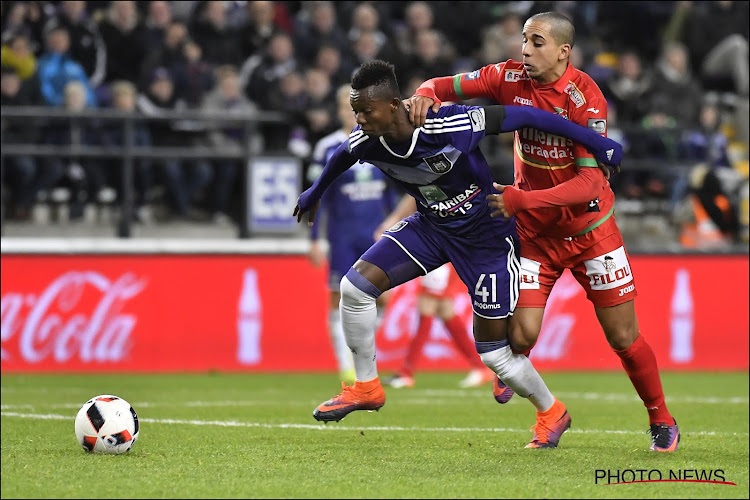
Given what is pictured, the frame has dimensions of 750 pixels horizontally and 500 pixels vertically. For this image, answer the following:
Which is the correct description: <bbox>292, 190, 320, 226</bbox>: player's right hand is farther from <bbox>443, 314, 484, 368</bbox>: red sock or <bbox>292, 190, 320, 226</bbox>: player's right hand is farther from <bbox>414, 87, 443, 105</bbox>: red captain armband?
<bbox>443, 314, 484, 368</bbox>: red sock

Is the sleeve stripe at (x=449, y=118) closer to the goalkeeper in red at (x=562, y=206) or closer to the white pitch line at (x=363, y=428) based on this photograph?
the goalkeeper in red at (x=562, y=206)

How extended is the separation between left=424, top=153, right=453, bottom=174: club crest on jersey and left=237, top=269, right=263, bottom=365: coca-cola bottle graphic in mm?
6484

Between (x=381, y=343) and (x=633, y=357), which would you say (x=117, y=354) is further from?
(x=633, y=357)

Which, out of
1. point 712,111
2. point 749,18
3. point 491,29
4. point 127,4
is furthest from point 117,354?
point 749,18

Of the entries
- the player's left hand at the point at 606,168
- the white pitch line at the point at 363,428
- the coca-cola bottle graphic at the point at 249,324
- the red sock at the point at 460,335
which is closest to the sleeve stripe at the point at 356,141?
the player's left hand at the point at 606,168

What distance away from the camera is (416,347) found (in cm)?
1111

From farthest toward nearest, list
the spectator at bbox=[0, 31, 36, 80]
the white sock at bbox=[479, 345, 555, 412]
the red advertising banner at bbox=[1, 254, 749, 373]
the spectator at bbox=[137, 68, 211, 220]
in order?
the spectator at bbox=[137, 68, 211, 220] < the spectator at bbox=[0, 31, 36, 80] < the red advertising banner at bbox=[1, 254, 749, 373] < the white sock at bbox=[479, 345, 555, 412]

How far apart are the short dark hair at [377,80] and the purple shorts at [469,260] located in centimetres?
86

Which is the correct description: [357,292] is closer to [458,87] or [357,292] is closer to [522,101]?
[458,87]

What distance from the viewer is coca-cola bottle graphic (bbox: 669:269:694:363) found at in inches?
509

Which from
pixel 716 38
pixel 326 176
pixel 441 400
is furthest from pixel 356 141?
pixel 716 38

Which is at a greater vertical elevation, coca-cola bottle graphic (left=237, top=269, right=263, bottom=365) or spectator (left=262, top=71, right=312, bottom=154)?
spectator (left=262, top=71, right=312, bottom=154)

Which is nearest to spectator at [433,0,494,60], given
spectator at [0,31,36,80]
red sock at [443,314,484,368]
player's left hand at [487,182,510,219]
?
red sock at [443,314,484,368]

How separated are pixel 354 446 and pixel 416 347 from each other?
463 centimetres
